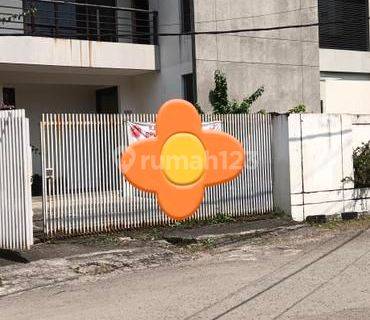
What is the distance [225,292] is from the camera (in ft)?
23.1

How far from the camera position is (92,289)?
7.55 meters

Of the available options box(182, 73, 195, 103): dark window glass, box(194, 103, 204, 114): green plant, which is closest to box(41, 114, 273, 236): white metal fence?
box(194, 103, 204, 114): green plant

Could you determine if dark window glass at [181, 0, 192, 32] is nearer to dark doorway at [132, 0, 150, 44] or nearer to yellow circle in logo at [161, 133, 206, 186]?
dark doorway at [132, 0, 150, 44]

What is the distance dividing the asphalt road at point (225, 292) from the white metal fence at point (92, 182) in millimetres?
2045

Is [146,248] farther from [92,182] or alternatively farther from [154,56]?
[154,56]

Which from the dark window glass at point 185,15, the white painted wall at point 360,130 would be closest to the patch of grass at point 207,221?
the white painted wall at point 360,130

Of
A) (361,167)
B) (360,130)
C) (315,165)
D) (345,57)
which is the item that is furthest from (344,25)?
(315,165)

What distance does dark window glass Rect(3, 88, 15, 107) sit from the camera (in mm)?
17547

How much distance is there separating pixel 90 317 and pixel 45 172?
13.6 feet

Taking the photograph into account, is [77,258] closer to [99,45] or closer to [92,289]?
[92,289]

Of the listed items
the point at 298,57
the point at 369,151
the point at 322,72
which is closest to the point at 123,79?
the point at 298,57

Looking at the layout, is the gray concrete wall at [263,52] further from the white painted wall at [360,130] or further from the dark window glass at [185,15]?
the white painted wall at [360,130]

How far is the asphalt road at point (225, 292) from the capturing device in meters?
6.20

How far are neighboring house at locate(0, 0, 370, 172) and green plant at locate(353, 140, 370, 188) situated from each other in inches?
165
